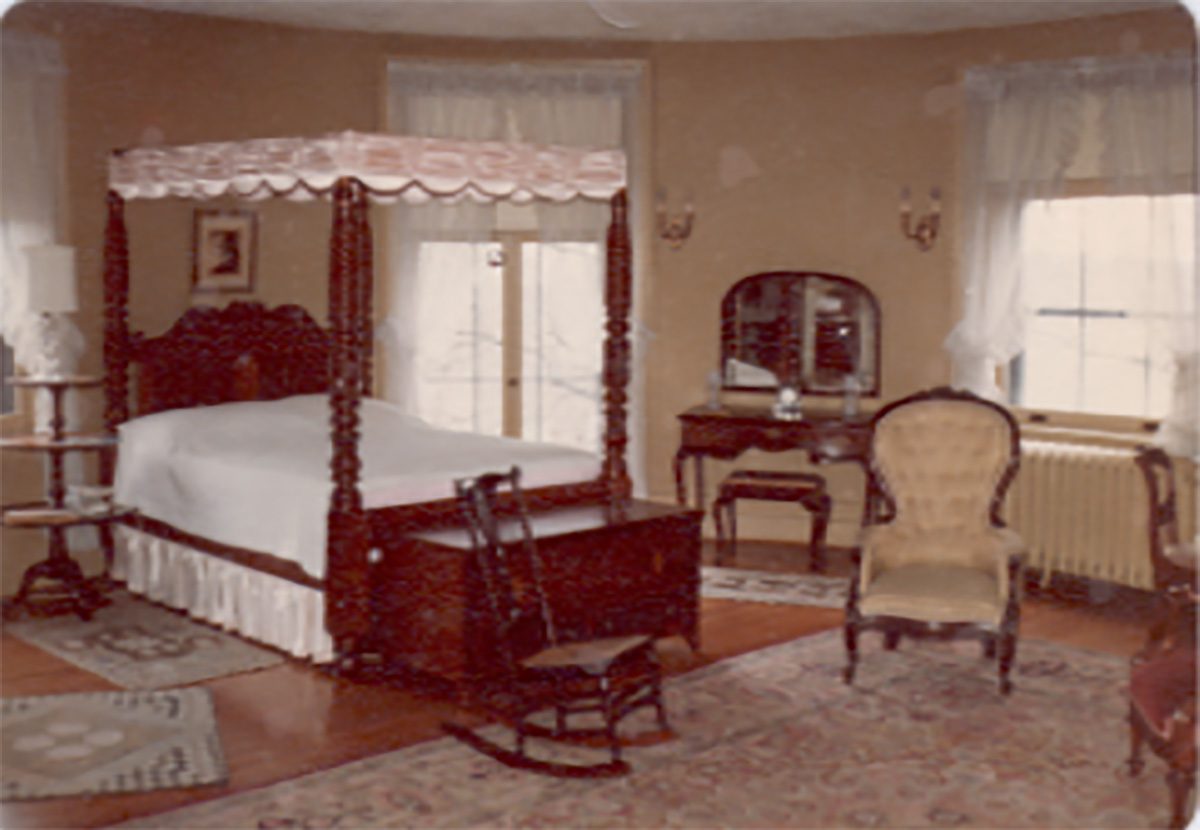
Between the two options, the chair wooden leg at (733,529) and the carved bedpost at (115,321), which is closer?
the carved bedpost at (115,321)

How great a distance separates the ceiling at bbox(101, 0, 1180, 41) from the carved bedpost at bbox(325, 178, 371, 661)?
89.8 inches

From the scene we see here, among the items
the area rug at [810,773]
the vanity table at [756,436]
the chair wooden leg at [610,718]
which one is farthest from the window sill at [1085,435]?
the chair wooden leg at [610,718]

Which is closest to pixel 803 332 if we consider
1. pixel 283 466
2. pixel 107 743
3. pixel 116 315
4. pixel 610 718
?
pixel 283 466

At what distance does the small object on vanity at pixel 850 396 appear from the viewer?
8109 mm

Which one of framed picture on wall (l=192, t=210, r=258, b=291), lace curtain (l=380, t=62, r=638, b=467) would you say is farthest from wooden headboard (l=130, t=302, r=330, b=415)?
lace curtain (l=380, t=62, r=638, b=467)

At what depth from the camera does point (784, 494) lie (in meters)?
7.96

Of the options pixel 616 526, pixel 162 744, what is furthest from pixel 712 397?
pixel 162 744

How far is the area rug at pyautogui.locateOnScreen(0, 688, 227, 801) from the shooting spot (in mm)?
4559

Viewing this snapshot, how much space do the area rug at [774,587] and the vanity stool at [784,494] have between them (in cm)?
26

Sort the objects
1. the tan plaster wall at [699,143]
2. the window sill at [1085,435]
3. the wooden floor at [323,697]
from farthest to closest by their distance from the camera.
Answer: the tan plaster wall at [699,143] → the window sill at [1085,435] → the wooden floor at [323,697]

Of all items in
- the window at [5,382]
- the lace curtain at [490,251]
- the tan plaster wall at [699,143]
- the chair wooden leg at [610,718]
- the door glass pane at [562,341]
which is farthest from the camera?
the door glass pane at [562,341]

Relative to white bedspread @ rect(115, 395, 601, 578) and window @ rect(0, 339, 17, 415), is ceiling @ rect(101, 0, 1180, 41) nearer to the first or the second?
window @ rect(0, 339, 17, 415)

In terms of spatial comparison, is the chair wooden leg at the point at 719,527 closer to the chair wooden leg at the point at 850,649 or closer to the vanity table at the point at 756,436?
the vanity table at the point at 756,436

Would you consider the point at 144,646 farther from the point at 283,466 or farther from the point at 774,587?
A: the point at 774,587
